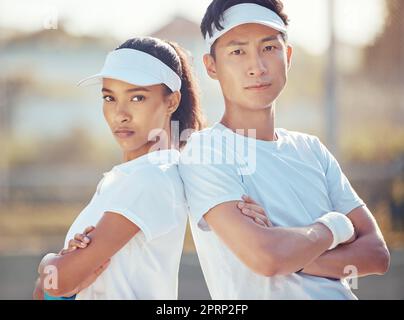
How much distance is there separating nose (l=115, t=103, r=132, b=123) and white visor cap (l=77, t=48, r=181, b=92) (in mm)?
57

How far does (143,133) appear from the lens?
180cm

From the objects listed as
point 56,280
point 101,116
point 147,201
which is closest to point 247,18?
point 147,201

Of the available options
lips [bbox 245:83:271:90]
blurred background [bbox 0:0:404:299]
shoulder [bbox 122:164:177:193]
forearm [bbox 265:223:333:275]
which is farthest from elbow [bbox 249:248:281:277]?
blurred background [bbox 0:0:404:299]

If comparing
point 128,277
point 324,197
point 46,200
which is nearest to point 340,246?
point 324,197

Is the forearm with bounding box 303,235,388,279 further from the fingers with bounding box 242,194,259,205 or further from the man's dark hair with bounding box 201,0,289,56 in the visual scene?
the man's dark hair with bounding box 201,0,289,56

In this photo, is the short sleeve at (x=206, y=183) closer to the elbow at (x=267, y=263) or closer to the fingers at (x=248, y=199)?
the fingers at (x=248, y=199)

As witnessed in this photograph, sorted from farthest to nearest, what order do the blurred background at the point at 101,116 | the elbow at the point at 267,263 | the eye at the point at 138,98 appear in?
the blurred background at the point at 101,116 → the eye at the point at 138,98 → the elbow at the point at 267,263

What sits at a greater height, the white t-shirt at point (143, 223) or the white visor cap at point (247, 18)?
the white visor cap at point (247, 18)

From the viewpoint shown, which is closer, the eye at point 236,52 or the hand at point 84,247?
the hand at point 84,247

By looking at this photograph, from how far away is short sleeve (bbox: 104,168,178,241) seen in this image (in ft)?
5.49

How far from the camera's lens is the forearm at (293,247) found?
1.61 metres

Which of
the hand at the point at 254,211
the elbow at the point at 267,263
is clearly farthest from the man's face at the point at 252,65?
the elbow at the point at 267,263

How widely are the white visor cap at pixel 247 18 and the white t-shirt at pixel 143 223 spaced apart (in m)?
0.30

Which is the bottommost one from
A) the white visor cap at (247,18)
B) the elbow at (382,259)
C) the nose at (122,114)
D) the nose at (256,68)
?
the elbow at (382,259)
